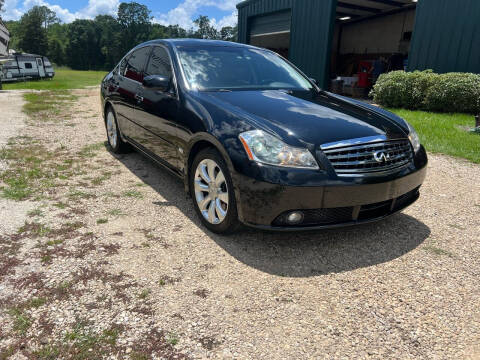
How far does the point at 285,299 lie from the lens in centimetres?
235

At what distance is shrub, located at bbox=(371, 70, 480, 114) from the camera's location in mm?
9109

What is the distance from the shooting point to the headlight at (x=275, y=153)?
2592 millimetres

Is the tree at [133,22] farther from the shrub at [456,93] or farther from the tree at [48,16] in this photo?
the shrub at [456,93]

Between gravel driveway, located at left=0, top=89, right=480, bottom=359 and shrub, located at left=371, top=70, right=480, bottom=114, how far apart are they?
6.43 meters

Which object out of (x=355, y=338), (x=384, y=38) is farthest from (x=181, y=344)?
(x=384, y=38)

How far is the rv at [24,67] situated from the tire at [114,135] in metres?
22.4

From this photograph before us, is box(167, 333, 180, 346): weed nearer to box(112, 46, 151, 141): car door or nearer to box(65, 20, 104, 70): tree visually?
box(112, 46, 151, 141): car door

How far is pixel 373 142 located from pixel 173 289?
1.81 meters

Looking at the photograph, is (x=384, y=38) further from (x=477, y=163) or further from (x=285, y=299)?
(x=285, y=299)

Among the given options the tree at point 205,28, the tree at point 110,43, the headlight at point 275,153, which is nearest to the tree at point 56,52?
the tree at point 110,43

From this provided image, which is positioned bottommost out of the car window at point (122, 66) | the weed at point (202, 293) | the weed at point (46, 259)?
the weed at point (202, 293)

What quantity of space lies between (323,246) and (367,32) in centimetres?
2050

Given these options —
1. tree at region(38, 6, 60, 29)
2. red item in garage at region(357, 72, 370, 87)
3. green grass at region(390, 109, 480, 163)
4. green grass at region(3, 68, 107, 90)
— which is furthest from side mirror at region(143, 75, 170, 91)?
tree at region(38, 6, 60, 29)

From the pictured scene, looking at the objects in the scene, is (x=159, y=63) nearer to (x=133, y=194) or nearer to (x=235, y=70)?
(x=235, y=70)
